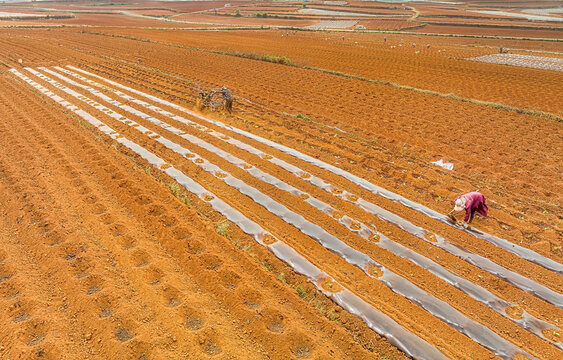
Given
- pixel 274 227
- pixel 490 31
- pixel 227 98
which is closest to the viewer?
pixel 274 227

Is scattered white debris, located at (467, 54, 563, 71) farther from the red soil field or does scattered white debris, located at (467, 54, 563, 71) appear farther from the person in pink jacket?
the person in pink jacket

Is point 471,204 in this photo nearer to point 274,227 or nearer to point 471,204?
point 471,204

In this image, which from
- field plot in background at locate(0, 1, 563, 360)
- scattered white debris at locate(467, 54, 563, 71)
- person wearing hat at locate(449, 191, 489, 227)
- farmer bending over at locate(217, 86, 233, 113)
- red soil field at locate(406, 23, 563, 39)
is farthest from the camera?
red soil field at locate(406, 23, 563, 39)

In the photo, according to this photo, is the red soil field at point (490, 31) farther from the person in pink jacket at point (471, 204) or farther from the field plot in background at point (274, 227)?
the person in pink jacket at point (471, 204)

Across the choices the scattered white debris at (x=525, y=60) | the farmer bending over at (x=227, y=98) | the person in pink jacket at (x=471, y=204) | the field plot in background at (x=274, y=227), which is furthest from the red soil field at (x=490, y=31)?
the person in pink jacket at (x=471, y=204)

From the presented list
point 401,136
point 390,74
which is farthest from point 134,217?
point 390,74

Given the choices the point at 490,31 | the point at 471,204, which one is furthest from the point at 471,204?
the point at 490,31

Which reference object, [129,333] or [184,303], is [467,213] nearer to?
[184,303]

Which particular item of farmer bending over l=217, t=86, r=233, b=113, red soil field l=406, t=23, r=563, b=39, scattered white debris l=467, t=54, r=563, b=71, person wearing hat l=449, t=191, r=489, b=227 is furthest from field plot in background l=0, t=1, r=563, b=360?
red soil field l=406, t=23, r=563, b=39
